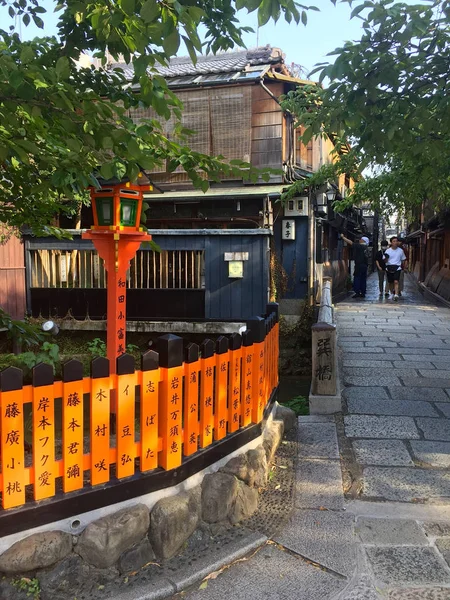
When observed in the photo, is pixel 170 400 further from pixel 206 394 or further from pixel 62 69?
pixel 62 69

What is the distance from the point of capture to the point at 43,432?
307 cm

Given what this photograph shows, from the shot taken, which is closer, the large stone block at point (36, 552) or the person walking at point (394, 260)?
the large stone block at point (36, 552)

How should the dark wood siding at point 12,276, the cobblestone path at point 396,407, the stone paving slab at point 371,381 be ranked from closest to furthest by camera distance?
the cobblestone path at point 396,407
the stone paving slab at point 371,381
the dark wood siding at point 12,276

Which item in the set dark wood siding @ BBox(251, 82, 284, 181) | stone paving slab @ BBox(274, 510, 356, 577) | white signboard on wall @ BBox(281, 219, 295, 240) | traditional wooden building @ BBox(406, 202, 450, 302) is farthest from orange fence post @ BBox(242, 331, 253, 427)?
traditional wooden building @ BBox(406, 202, 450, 302)

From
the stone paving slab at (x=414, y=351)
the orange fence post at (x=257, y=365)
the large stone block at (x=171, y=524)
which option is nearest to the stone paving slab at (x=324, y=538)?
the large stone block at (x=171, y=524)

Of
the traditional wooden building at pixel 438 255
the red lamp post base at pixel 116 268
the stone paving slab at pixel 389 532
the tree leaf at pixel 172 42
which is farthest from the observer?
the traditional wooden building at pixel 438 255

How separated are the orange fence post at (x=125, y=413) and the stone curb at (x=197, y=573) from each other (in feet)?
2.31

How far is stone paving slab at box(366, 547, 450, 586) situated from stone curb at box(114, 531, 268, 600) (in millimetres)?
843

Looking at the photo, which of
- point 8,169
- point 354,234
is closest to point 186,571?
point 8,169

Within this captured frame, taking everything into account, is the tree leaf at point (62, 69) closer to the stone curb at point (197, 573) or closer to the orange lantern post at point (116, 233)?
the stone curb at point (197, 573)

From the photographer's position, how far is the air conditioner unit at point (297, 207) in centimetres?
1518

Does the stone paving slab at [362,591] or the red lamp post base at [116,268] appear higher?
the red lamp post base at [116,268]

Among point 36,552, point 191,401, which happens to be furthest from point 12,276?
point 36,552

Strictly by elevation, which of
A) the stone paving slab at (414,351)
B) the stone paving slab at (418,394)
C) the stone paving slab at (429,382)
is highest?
the stone paving slab at (414,351)
